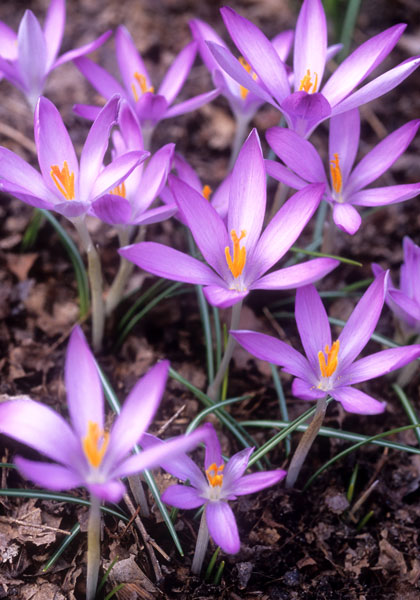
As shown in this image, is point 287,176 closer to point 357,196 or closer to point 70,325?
point 357,196

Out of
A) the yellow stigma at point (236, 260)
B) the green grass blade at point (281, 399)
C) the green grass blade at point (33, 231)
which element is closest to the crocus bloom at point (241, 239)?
the yellow stigma at point (236, 260)

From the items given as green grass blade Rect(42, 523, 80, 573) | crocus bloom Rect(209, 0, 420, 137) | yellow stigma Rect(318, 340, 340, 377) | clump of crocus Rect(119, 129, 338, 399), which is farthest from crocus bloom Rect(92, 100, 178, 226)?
→ green grass blade Rect(42, 523, 80, 573)

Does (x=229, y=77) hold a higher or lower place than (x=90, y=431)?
higher

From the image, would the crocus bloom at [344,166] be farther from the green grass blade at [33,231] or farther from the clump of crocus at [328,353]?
the green grass blade at [33,231]

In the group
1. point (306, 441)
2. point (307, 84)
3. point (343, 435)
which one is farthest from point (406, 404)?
point (307, 84)

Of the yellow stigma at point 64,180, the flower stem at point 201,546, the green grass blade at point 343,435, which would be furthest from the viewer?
the green grass blade at point 343,435

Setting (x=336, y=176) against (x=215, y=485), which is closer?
Result: (x=215, y=485)

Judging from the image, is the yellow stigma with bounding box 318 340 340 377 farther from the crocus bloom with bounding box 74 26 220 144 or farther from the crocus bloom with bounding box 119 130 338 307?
the crocus bloom with bounding box 74 26 220 144

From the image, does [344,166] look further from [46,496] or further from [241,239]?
[46,496]
